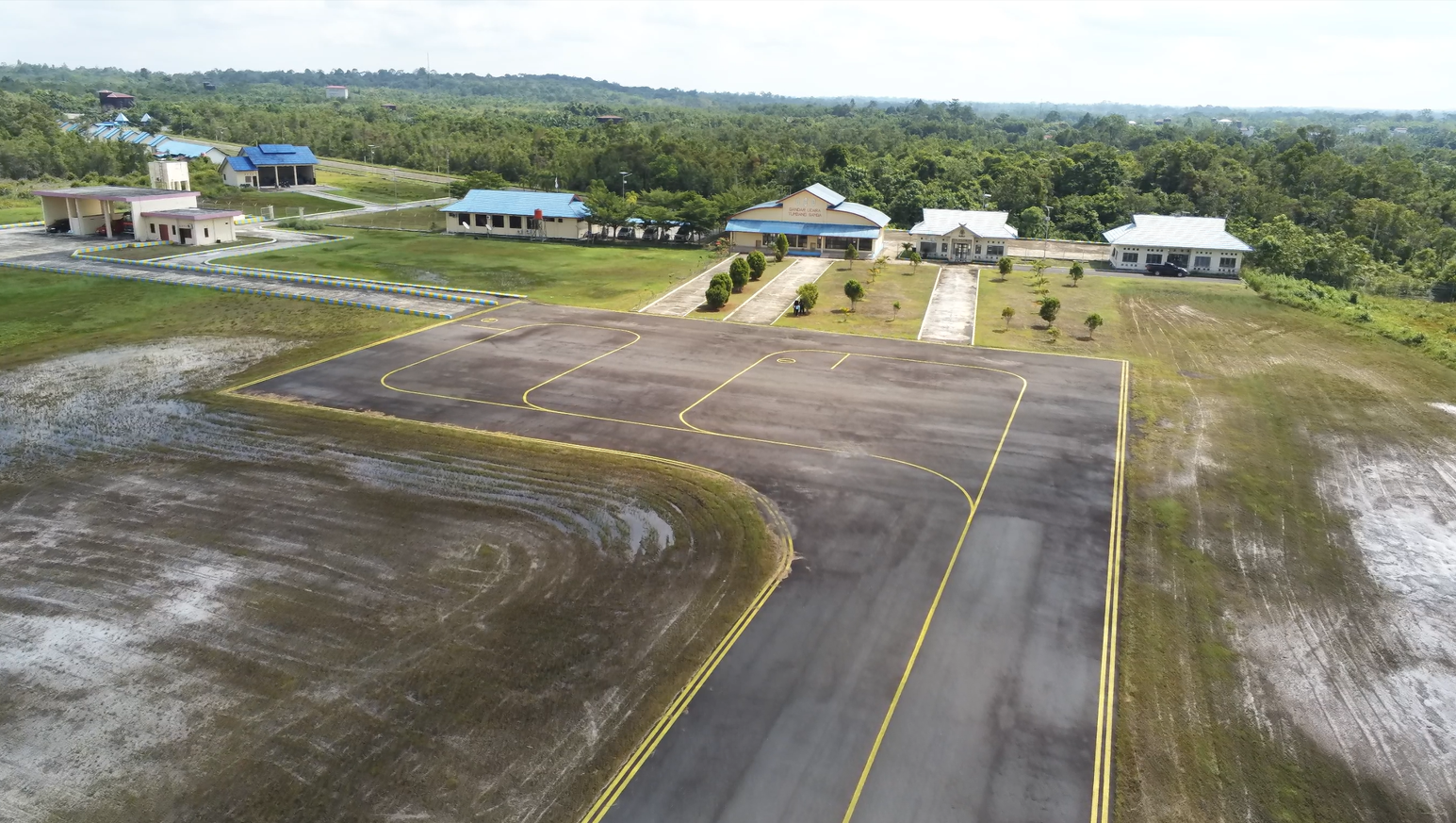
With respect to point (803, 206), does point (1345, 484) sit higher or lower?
lower

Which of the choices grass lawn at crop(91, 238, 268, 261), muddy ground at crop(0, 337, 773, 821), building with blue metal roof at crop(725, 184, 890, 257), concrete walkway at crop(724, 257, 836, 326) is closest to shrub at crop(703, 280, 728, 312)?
concrete walkway at crop(724, 257, 836, 326)

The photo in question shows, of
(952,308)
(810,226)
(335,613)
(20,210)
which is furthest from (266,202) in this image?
(335,613)

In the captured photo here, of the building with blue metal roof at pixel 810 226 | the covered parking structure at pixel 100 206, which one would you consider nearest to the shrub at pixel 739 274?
the building with blue metal roof at pixel 810 226

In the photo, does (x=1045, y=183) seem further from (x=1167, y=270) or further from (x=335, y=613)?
(x=335, y=613)

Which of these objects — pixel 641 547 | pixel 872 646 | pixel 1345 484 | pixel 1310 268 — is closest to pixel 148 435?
pixel 641 547

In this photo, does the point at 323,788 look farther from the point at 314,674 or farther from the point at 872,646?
the point at 872,646

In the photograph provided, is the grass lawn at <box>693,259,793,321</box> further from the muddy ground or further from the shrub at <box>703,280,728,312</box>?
the muddy ground

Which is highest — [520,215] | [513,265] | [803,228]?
[520,215]

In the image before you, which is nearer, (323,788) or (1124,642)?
(323,788)
